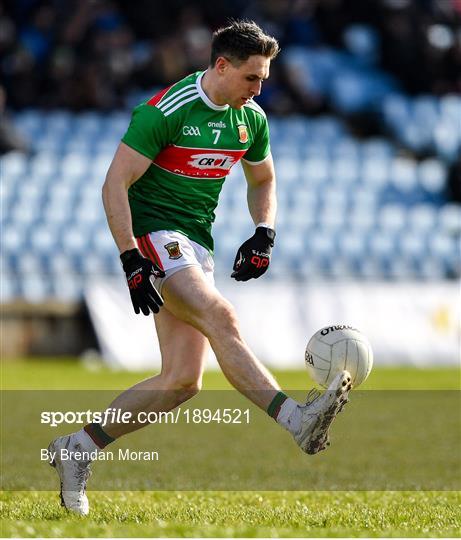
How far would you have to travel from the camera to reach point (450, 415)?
11195mm

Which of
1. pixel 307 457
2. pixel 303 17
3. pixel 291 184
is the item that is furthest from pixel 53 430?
pixel 303 17

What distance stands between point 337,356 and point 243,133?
128cm

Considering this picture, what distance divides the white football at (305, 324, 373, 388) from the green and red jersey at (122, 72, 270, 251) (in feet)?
2.72

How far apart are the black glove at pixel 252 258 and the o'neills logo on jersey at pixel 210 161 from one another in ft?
1.42

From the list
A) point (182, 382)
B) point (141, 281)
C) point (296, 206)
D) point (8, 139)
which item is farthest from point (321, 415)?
point (8, 139)

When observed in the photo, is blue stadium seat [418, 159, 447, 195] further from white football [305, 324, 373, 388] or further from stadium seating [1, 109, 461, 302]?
white football [305, 324, 373, 388]

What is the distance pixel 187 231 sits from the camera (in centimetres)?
619

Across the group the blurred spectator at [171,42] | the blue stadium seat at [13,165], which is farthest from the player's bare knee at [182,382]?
the blurred spectator at [171,42]

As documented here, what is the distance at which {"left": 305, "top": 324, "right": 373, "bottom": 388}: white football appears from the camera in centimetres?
580

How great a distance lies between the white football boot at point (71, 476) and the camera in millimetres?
5812

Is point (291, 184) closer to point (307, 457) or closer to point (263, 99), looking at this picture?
point (263, 99)

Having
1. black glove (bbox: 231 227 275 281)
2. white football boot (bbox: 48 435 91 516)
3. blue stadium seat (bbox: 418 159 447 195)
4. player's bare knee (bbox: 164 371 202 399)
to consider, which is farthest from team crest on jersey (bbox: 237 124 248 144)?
blue stadium seat (bbox: 418 159 447 195)

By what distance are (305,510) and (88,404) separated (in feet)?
17.8

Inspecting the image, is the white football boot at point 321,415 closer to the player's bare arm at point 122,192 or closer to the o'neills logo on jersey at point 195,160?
the player's bare arm at point 122,192
